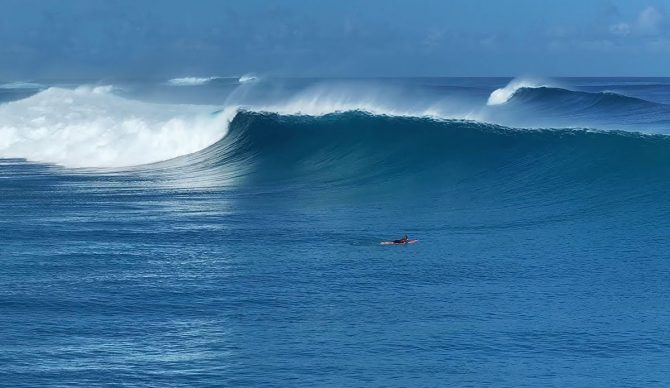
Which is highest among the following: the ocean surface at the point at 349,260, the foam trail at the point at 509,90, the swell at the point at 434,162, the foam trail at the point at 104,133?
the foam trail at the point at 509,90

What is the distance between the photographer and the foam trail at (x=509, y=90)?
48.1 meters

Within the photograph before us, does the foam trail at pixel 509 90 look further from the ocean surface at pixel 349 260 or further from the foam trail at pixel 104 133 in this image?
the ocean surface at pixel 349 260

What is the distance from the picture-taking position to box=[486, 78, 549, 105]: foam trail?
48.1m

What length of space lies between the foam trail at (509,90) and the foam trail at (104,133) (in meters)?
13.6

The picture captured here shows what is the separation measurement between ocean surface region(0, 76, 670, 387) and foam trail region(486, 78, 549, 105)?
56.6 ft

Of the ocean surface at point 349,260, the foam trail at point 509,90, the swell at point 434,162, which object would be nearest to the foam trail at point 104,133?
the ocean surface at point 349,260

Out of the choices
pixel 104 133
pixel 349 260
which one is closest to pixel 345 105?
pixel 104 133

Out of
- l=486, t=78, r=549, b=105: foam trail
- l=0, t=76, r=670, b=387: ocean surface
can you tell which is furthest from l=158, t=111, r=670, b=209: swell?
l=486, t=78, r=549, b=105: foam trail

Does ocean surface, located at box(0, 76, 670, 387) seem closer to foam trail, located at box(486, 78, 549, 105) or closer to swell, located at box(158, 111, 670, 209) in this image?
swell, located at box(158, 111, 670, 209)

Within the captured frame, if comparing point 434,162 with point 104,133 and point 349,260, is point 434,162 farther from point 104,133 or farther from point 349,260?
point 104,133

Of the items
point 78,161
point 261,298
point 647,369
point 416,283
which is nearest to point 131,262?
point 261,298

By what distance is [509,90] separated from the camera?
49188 mm

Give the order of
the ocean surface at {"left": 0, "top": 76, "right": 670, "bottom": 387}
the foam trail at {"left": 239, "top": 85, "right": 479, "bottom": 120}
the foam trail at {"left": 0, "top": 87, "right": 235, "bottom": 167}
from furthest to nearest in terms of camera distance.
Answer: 1. the foam trail at {"left": 0, "top": 87, "right": 235, "bottom": 167}
2. the foam trail at {"left": 239, "top": 85, "right": 479, "bottom": 120}
3. the ocean surface at {"left": 0, "top": 76, "right": 670, "bottom": 387}

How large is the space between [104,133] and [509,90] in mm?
20183
